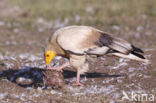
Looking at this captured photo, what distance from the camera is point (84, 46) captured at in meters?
7.06

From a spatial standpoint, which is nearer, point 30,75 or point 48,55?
point 48,55

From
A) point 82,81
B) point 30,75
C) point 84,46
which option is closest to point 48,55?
point 84,46

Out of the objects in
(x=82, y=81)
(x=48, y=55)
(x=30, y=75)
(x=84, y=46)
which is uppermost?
(x=84, y=46)

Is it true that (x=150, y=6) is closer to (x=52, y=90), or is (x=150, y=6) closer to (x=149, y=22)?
(x=149, y=22)

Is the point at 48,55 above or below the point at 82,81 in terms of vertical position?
above

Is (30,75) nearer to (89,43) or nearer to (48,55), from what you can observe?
(48,55)

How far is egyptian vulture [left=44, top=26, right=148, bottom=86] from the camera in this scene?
22.9 ft

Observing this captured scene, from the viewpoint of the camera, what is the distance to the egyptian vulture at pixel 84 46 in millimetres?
6973

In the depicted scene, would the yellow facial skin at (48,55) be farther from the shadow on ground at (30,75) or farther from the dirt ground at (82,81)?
the shadow on ground at (30,75)

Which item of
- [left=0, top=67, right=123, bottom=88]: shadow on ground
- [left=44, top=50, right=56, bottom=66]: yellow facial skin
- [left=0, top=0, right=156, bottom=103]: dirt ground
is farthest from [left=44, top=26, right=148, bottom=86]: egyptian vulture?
[left=0, top=67, right=123, bottom=88]: shadow on ground

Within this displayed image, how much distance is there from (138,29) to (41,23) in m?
4.20

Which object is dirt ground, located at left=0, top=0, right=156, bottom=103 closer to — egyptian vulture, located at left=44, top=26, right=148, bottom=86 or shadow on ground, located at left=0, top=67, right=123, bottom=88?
shadow on ground, located at left=0, top=67, right=123, bottom=88

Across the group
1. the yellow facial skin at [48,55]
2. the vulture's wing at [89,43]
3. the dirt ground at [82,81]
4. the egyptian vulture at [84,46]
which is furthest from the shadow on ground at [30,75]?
the vulture's wing at [89,43]

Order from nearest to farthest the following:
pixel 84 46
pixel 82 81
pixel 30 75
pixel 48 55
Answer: pixel 84 46 → pixel 48 55 → pixel 82 81 → pixel 30 75
